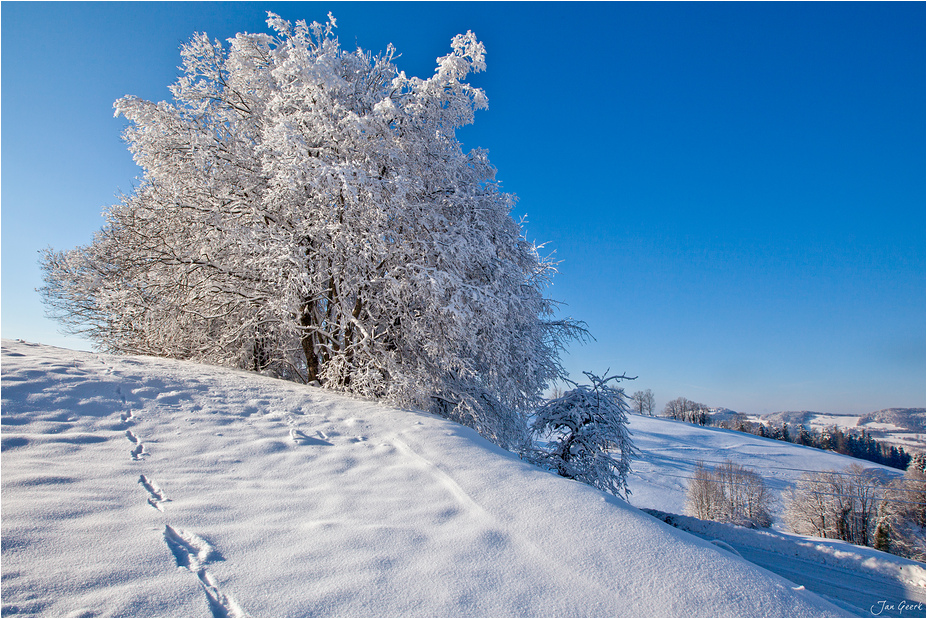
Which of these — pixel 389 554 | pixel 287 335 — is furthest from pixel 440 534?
pixel 287 335

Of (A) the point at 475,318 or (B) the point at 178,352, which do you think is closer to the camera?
(A) the point at 475,318

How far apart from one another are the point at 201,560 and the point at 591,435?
25.1 feet

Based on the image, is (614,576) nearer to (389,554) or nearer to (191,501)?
(389,554)

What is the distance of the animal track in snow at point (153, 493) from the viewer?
9.07ft

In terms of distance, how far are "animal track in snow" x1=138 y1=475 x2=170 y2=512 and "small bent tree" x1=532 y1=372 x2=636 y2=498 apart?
724cm

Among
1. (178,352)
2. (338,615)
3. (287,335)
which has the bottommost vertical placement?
(338,615)

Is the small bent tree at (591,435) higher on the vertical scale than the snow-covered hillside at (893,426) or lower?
lower

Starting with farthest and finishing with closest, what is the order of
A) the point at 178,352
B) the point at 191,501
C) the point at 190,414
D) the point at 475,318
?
the point at 178,352 → the point at 475,318 → the point at 190,414 → the point at 191,501

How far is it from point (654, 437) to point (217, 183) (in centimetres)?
6704

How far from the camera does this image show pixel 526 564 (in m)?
2.41

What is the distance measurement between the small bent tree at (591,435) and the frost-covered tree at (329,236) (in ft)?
2.77

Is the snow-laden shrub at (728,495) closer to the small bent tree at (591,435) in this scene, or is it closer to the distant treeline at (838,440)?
the distant treeline at (838,440)
